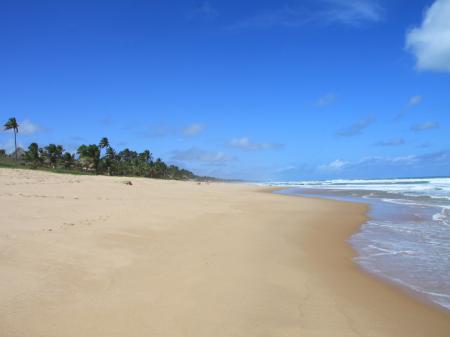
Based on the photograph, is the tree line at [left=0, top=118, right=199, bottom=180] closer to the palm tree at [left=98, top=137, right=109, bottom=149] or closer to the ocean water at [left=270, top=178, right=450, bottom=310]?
the palm tree at [left=98, top=137, right=109, bottom=149]

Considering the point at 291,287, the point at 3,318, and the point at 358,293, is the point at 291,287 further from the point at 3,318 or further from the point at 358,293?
the point at 3,318

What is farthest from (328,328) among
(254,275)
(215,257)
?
(215,257)

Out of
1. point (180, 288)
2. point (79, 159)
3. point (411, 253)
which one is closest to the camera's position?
point (180, 288)

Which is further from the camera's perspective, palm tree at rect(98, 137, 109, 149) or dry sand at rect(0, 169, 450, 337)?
palm tree at rect(98, 137, 109, 149)

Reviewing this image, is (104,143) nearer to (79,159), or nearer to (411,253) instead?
(79,159)

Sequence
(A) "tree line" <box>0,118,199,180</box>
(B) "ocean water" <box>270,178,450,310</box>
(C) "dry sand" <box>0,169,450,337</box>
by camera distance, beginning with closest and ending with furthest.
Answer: (C) "dry sand" <box>0,169,450,337</box> → (B) "ocean water" <box>270,178,450,310</box> → (A) "tree line" <box>0,118,199,180</box>

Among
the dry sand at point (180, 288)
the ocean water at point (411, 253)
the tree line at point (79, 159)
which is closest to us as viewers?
the dry sand at point (180, 288)

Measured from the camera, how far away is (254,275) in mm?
6652

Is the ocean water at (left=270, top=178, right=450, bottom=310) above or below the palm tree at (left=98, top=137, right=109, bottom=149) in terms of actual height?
below

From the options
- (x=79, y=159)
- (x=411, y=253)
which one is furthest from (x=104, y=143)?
(x=411, y=253)

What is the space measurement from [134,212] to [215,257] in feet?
21.5

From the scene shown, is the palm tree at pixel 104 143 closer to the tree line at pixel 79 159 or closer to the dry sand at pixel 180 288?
the tree line at pixel 79 159

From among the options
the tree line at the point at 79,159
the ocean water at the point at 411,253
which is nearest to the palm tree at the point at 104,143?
the tree line at the point at 79,159

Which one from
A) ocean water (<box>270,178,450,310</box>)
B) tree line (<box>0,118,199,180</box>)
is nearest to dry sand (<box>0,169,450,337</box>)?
ocean water (<box>270,178,450,310</box>)
